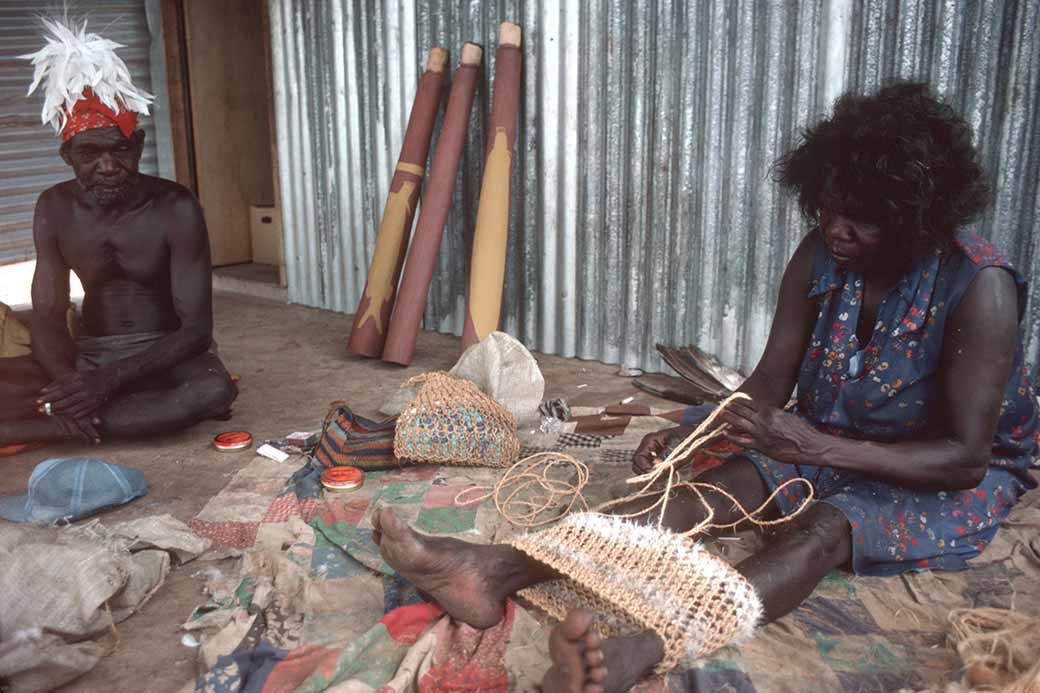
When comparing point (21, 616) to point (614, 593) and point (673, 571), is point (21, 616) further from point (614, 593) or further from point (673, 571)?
point (673, 571)

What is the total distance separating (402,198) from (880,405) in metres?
3.43

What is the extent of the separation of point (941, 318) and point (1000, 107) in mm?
1817

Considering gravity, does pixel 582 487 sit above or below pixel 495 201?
below

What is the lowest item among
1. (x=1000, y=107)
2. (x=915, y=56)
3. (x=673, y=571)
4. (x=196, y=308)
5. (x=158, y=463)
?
(x=158, y=463)

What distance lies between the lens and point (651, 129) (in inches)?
180

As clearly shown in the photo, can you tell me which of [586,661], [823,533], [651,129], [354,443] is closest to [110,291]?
[354,443]

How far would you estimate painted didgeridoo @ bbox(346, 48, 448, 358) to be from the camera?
17.0ft

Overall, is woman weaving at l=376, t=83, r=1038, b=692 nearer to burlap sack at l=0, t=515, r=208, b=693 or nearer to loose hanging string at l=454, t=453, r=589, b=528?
loose hanging string at l=454, t=453, r=589, b=528

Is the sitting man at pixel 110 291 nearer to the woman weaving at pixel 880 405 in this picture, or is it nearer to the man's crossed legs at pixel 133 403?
the man's crossed legs at pixel 133 403

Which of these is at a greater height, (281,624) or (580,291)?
(580,291)

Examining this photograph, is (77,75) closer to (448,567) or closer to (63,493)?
(63,493)

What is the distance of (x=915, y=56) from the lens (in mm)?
3711

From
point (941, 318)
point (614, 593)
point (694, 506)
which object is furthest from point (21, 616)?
point (941, 318)

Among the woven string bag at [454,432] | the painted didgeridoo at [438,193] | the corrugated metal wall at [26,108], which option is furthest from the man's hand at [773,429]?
the corrugated metal wall at [26,108]
